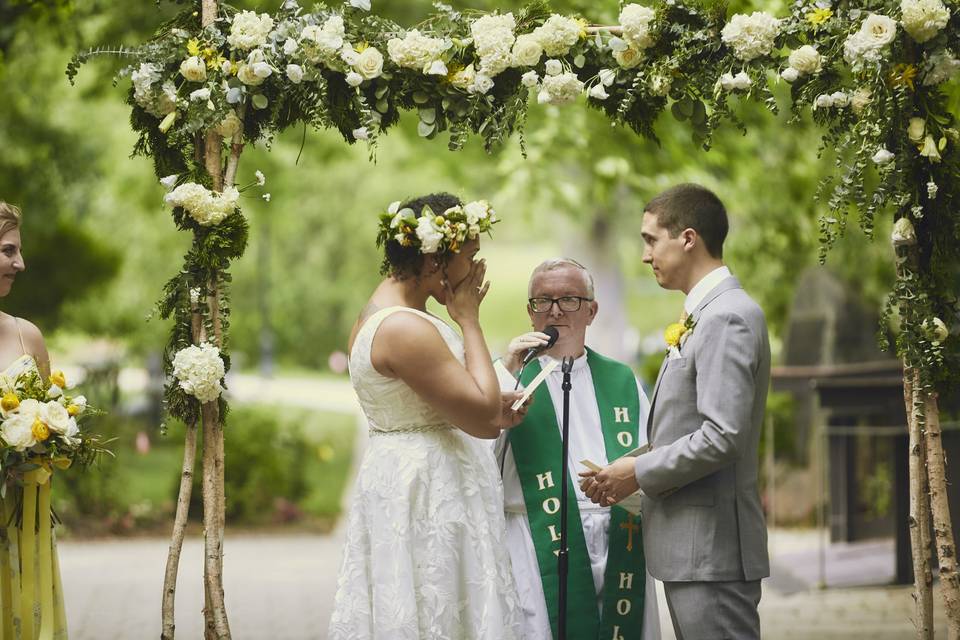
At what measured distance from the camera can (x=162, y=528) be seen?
12.5 m

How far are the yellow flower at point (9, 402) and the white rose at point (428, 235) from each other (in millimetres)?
1597

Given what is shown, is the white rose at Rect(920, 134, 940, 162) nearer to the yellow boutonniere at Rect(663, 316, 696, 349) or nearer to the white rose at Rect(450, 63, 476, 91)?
the yellow boutonniere at Rect(663, 316, 696, 349)

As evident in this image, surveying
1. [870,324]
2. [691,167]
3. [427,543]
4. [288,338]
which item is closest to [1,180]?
[691,167]

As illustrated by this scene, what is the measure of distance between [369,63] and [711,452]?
1967 mm

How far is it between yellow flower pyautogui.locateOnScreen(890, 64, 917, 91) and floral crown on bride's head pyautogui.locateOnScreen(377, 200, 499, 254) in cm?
155

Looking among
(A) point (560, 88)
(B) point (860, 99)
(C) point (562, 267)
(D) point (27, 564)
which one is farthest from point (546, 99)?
(D) point (27, 564)

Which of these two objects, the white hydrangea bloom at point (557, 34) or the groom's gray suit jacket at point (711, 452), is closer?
the groom's gray suit jacket at point (711, 452)

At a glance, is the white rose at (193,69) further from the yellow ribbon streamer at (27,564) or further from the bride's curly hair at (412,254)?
the yellow ribbon streamer at (27,564)

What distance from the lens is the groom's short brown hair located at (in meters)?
4.11

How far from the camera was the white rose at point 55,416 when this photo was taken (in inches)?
171

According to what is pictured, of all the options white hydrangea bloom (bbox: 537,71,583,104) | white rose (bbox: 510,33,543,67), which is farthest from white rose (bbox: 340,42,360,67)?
white hydrangea bloom (bbox: 537,71,583,104)

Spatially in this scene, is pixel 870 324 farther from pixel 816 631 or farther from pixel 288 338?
pixel 288 338

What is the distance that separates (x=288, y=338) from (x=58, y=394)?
102ft

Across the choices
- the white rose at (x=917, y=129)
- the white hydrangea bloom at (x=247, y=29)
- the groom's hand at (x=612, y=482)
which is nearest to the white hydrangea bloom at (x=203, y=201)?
the white hydrangea bloom at (x=247, y=29)
